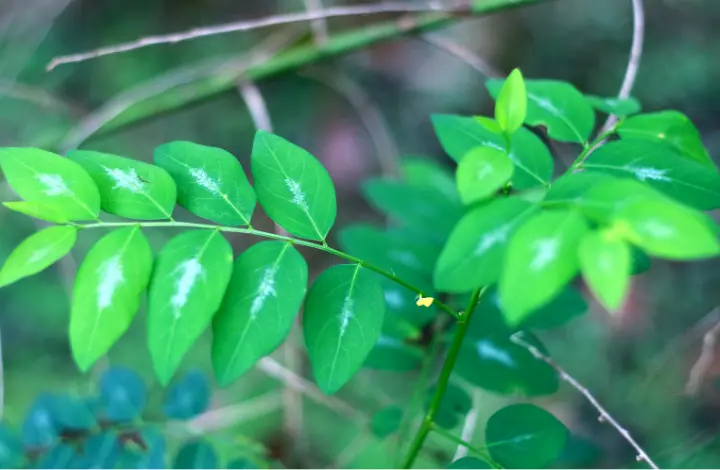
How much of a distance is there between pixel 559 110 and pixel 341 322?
0.41m

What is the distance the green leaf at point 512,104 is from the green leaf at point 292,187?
213 millimetres

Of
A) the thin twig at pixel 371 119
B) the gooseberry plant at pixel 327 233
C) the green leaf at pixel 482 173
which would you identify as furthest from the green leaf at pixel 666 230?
the thin twig at pixel 371 119

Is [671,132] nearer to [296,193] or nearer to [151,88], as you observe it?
[296,193]

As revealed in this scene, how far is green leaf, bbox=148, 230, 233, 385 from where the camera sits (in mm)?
607

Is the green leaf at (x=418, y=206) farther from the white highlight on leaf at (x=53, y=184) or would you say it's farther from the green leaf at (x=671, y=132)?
the white highlight on leaf at (x=53, y=184)

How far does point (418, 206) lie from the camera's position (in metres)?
1.18

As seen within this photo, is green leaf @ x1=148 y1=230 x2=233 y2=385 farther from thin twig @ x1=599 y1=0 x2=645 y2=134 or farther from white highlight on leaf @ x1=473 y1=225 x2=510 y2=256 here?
thin twig @ x1=599 y1=0 x2=645 y2=134

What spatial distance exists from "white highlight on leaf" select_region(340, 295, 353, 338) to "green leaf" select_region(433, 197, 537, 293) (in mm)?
159

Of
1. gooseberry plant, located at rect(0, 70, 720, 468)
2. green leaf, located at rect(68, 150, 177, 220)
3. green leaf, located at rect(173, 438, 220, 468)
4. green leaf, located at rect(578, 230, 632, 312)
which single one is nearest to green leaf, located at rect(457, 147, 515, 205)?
gooseberry plant, located at rect(0, 70, 720, 468)

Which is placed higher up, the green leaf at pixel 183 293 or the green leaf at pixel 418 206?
the green leaf at pixel 183 293

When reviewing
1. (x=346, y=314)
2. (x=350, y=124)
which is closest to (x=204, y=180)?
(x=346, y=314)

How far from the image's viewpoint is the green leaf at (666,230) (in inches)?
17.1

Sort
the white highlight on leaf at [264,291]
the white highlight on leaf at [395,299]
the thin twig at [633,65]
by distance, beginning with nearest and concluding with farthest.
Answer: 1. the white highlight on leaf at [264,291]
2. the thin twig at [633,65]
3. the white highlight on leaf at [395,299]

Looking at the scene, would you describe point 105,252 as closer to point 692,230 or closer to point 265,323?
point 265,323
